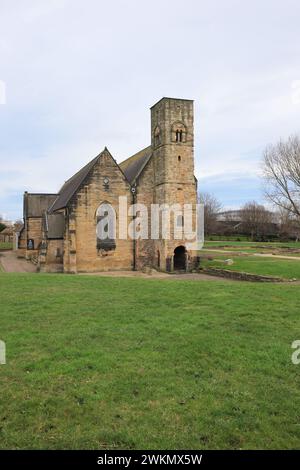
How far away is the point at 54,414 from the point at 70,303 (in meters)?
7.82

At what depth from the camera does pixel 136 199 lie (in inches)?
1351

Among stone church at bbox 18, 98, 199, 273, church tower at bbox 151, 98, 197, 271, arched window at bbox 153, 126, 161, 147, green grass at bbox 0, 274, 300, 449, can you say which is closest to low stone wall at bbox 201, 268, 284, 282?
church tower at bbox 151, 98, 197, 271

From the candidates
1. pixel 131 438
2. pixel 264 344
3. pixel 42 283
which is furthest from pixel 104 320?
pixel 42 283

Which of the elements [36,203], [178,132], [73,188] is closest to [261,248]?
[178,132]

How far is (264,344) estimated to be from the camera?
8.59m

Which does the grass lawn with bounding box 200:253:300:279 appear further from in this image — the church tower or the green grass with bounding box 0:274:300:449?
the green grass with bounding box 0:274:300:449

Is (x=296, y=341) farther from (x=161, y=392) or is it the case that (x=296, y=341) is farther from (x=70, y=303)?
(x=70, y=303)

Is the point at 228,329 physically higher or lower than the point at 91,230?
lower

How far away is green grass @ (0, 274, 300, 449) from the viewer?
5.11 m

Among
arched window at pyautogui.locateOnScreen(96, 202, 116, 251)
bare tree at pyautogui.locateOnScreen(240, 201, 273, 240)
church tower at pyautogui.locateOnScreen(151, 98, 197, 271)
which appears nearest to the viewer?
church tower at pyautogui.locateOnScreen(151, 98, 197, 271)

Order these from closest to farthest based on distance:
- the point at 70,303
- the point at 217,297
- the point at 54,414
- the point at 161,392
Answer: the point at 54,414, the point at 161,392, the point at 70,303, the point at 217,297

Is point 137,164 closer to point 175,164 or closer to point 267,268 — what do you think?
point 175,164

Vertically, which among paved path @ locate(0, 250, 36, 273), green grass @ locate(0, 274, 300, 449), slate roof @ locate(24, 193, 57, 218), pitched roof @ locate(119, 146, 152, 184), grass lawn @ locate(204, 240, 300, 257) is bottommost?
paved path @ locate(0, 250, 36, 273)

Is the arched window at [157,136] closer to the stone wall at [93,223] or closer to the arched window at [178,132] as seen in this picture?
the arched window at [178,132]
